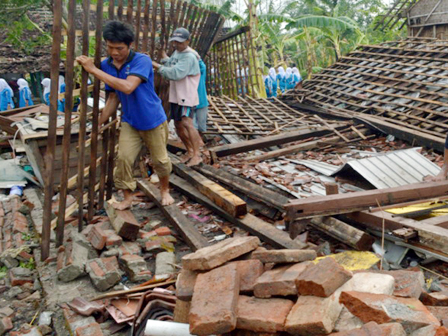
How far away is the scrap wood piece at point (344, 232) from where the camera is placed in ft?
11.5

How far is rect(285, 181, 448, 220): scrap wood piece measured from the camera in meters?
3.63

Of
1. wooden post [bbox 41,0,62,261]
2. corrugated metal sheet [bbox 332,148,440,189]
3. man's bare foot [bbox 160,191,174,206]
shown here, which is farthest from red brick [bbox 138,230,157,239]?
corrugated metal sheet [bbox 332,148,440,189]

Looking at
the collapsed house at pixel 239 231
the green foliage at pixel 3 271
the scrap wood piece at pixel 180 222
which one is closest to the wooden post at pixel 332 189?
the collapsed house at pixel 239 231

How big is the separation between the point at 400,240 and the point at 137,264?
2.21 m

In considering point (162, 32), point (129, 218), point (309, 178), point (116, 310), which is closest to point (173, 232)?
point (129, 218)

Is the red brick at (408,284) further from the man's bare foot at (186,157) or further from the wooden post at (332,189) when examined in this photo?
the man's bare foot at (186,157)

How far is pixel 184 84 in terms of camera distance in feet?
18.9

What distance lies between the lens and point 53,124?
389 centimetres

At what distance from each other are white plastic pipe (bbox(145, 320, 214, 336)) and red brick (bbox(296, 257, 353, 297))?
0.68 metres

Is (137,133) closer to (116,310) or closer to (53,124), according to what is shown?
(53,124)

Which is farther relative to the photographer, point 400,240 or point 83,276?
point 83,276

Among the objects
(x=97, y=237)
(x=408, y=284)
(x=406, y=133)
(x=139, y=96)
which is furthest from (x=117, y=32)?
(x=406, y=133)

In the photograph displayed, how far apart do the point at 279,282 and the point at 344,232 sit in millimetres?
1465

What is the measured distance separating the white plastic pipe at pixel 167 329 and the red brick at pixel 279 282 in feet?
1.47
